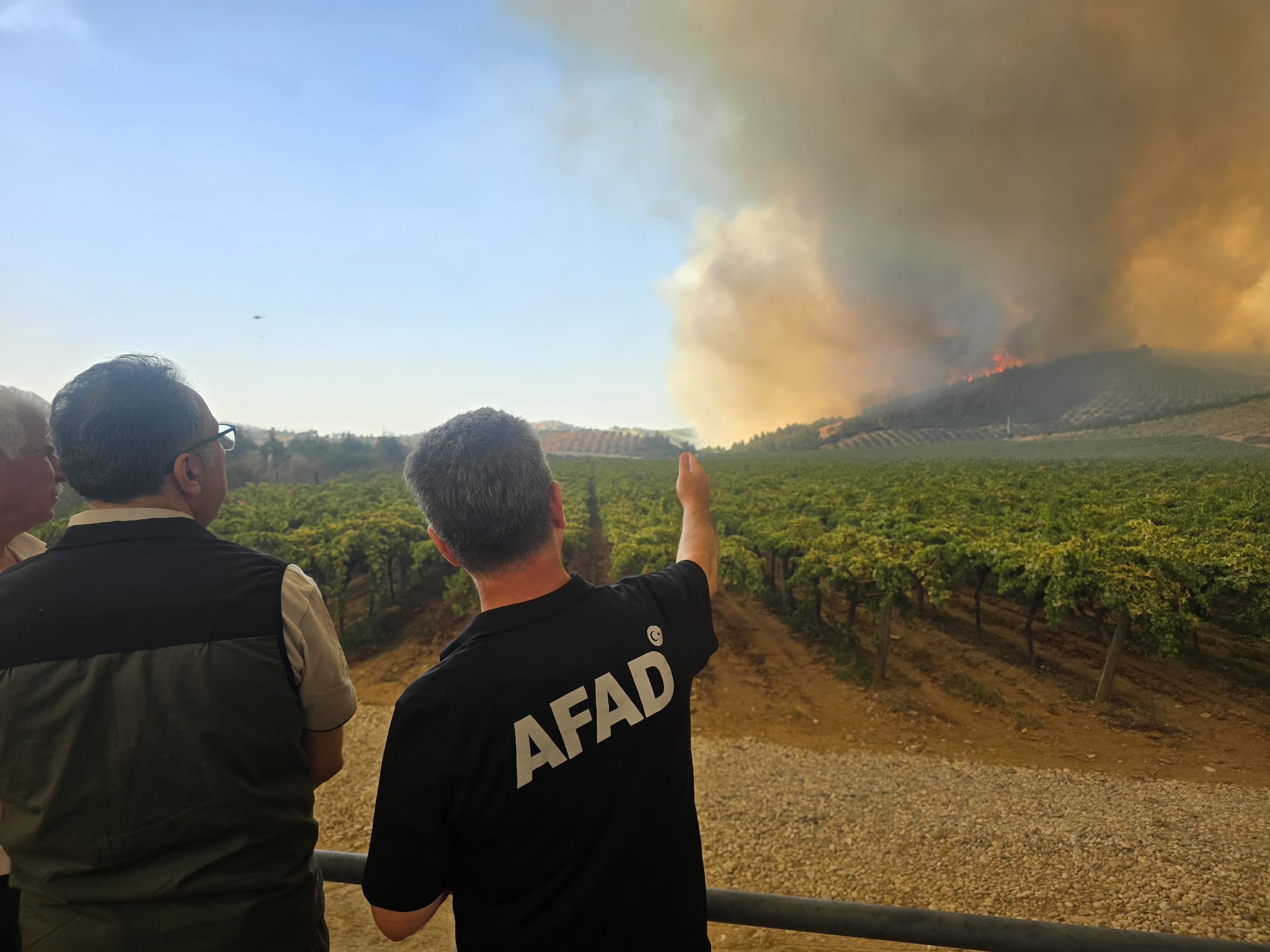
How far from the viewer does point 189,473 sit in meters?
1.57

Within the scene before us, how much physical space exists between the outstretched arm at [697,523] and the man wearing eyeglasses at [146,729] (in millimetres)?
1063

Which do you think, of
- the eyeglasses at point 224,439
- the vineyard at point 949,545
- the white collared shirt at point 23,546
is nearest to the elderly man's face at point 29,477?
the white collared shirt at point 23,546

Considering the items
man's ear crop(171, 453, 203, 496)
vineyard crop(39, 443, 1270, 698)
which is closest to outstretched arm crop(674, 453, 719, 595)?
man's ear crop(171, 453, 203, 496)

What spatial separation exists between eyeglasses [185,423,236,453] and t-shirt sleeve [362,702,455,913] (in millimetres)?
983

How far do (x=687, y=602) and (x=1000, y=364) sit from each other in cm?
3763

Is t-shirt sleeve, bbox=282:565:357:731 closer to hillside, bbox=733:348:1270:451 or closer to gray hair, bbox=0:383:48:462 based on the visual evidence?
gray hair, bbox=0:383:48:462

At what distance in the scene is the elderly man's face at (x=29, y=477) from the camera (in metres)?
2.00

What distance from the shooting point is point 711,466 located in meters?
38.9

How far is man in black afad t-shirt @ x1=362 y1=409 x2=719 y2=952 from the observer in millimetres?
1170

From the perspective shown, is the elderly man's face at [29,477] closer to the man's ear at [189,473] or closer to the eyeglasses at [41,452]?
the eyeglasses at [41,452]

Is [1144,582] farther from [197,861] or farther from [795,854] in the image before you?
[197,861]

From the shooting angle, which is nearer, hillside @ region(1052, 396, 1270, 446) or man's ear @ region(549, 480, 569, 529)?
man's ear @ region(549, 480, 569, 529)

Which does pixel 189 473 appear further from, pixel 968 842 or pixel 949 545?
pixel 949 545

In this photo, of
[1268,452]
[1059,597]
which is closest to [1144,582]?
[1059,597]
